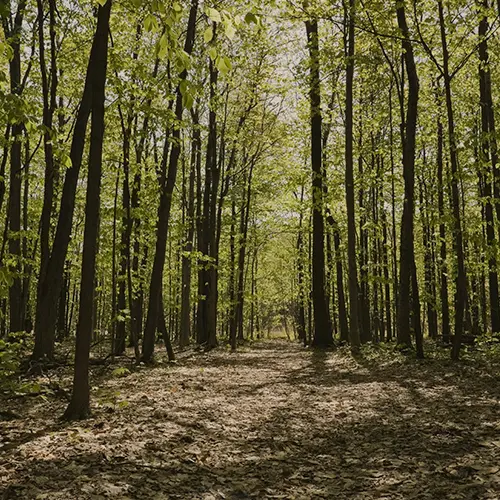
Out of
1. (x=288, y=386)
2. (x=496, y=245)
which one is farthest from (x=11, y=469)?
(x=496, y=245)

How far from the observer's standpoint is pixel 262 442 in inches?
220

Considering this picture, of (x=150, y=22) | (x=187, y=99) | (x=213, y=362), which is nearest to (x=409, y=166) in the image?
(x=213, y=362)

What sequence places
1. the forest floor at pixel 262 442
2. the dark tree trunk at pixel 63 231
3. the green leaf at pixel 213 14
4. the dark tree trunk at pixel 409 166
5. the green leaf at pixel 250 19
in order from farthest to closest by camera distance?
1. the dark tree trunk at pixel 409 166
2. the dark tree trunk at pixel 63 231
3. the forest floor at pixel 262 442
4. the green leaf at pixel 250 19
5. the green leaf at pixel 213 14

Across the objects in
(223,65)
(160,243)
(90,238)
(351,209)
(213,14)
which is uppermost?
(351,209)

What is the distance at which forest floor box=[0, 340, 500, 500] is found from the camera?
405cm

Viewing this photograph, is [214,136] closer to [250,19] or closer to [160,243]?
[160,243]

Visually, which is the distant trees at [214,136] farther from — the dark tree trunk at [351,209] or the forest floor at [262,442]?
the forest floor at [262,442]

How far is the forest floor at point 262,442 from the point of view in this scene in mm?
4051

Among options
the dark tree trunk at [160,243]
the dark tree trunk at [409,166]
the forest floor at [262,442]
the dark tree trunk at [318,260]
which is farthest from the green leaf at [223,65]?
the dark tree trunk at [318,260]

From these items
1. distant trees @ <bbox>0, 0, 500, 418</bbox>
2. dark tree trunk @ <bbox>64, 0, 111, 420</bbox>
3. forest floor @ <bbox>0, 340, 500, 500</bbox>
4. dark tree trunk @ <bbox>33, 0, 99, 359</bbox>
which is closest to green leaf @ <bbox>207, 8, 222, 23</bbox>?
distant trees @ <bbox>0, 0, 500, 418</bbox>

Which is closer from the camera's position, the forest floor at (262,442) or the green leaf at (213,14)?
the green leaf at (213,14)

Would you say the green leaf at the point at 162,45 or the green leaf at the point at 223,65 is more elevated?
the green leaf at the point at 162,45

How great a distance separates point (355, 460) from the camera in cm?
490

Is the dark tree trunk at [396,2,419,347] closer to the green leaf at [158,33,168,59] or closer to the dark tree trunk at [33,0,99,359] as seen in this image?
the dark tree trunk at [33,0,99,359]
